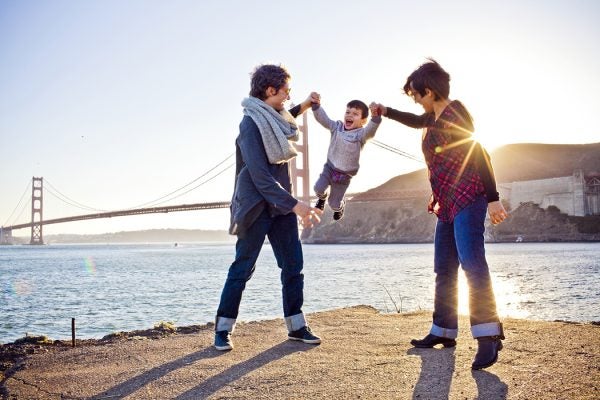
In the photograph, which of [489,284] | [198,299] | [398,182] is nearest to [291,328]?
[489,284]

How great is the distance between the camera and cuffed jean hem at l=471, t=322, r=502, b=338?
232 cm

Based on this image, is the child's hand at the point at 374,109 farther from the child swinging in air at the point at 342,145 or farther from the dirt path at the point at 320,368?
the dirt path at the point at 320,368

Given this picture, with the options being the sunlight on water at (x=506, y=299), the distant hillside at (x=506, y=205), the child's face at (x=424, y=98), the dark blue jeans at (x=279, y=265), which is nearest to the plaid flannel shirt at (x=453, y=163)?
the child's face at (x=424, y=98)

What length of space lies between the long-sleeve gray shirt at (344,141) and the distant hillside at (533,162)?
62649 millimetres

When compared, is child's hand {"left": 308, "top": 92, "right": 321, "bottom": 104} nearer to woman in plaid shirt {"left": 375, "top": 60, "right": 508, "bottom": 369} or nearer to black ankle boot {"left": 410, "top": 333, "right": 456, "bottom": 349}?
woman in plaid shirt {"left": 375, "top": 60, "right": 508, "bottom": 369}

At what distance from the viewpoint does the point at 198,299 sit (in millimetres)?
12188

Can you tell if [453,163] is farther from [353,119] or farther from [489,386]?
[489,386]

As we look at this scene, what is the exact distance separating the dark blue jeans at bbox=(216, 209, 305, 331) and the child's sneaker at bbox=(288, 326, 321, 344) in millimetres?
29

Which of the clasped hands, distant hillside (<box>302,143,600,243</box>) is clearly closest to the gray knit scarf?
the clasped hands

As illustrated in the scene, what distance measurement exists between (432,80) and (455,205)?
665 mm

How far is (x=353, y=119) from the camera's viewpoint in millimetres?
3355

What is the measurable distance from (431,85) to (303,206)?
3.03 feet

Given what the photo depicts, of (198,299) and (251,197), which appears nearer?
(251,197)

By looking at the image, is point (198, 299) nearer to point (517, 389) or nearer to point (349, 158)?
point (349, 158)
